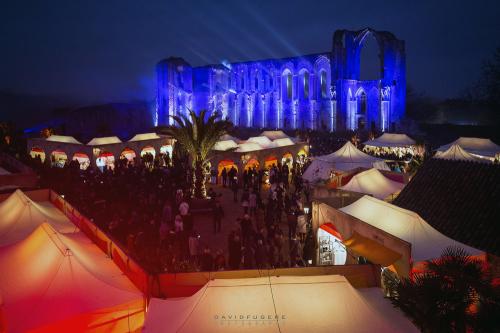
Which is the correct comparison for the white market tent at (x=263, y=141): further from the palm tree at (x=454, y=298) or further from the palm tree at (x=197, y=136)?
the palm tree at (x=454, y=298)

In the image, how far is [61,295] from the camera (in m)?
5.73

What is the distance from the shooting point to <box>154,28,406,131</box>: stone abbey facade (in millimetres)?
34344

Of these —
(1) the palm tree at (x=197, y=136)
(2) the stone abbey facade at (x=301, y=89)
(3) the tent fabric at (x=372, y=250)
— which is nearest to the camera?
(3) the tent fabric at (x=372, y=250)

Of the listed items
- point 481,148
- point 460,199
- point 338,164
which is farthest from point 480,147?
point 460,199

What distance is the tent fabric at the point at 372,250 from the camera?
22.4 ft

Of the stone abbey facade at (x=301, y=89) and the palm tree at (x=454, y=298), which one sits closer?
the palm tree at (x=454, y=298)

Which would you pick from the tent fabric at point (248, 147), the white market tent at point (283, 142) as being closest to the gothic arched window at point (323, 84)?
the white market tent at point (283, 142)

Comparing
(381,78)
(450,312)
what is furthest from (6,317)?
(381,78)

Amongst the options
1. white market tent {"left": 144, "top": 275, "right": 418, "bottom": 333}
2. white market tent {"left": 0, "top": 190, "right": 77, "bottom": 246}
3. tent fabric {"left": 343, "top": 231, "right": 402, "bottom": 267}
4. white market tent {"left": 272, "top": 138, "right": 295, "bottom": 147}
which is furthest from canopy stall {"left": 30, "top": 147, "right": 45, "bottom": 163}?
white market tent {"left": 144, "top": 275, "right": 418, "bottom": 333}

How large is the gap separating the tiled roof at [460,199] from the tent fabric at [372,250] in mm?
1687

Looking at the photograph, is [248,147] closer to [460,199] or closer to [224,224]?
[224,224]

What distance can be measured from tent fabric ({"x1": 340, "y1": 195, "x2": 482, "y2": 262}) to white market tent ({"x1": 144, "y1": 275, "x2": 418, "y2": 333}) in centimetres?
266

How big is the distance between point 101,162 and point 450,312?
1956 centimetres

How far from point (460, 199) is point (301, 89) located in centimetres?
3113
